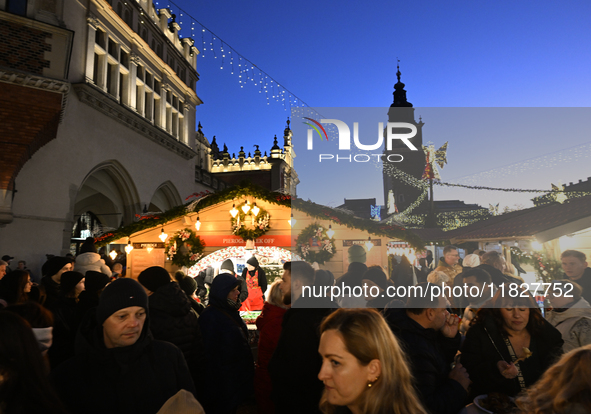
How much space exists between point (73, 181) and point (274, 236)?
9292mm

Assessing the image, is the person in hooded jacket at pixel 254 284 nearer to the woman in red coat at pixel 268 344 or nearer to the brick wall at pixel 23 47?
the woman in red coat at pixel 268 344

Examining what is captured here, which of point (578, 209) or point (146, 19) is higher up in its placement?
point (146, 19)

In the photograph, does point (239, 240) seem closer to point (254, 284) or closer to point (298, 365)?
point (254, 284)

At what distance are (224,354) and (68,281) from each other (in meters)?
1.73

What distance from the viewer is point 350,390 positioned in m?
1.56

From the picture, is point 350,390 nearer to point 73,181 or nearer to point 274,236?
point 274,236

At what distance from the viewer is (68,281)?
3.58 meters

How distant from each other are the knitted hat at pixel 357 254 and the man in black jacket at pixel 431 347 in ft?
6.43

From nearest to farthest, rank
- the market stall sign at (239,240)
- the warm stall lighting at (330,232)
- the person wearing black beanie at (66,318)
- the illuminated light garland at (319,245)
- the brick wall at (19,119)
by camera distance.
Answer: the person wearing black beanie at (66,318), the illuminated light garland at (319,245), the warm stall lighting at (330,232), the market stall sign at (239,240), the brick wall at (19,119)

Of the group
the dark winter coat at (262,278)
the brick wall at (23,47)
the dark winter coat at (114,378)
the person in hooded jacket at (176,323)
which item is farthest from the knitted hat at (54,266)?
the brick wall at (23,47)

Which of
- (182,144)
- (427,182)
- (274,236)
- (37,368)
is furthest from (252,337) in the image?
(182,144)

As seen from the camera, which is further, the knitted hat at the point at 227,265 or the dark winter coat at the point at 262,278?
the knitted hat at the point at 227,265

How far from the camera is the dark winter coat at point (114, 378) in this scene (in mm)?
1850

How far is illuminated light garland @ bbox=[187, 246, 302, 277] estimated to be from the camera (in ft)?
23.1
